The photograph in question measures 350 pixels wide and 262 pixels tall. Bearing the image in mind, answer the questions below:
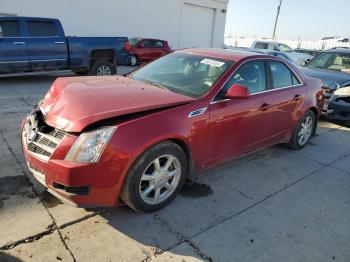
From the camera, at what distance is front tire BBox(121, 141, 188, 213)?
2.92m

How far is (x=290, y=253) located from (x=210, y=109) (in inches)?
62.0

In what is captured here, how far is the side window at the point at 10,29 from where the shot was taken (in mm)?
9080

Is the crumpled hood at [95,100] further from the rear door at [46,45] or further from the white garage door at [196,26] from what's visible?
the white garage door at [196,26]

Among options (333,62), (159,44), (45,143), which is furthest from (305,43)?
(45,143)

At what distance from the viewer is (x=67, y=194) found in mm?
2721

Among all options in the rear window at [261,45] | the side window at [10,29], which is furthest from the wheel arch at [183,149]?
the rear window at [261,45]

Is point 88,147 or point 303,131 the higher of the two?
point 88,147

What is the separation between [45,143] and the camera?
2.90 meters

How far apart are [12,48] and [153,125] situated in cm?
799

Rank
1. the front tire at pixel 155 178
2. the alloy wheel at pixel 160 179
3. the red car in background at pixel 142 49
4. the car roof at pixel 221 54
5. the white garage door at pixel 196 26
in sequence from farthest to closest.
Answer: the white garage door at pixel 196 26 < the red car in background at pixel 142 49 < the car roof at pixel 221 54 < the alloy wheel at pixel 160 179 < the front tire at pixel 155 178

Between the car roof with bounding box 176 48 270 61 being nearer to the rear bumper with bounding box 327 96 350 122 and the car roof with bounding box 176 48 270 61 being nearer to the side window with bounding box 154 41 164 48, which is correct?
the rear bumper with bounding box 327 96 350 122

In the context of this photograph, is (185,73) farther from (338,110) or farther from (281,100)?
(338,110)

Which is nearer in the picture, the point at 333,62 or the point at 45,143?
the point at 45,143

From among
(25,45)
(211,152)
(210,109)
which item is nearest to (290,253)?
(211,152)
